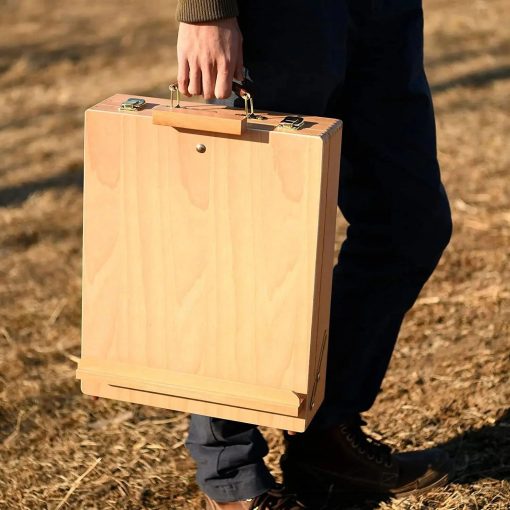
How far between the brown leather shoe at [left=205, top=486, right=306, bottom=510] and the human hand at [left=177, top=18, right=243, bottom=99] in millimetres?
854

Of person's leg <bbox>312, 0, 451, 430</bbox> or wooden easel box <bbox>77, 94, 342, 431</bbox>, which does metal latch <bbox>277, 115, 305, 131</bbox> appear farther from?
person's leg <bbox>312, 0, 451, 430</bbox>

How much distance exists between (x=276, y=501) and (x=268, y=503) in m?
0.02

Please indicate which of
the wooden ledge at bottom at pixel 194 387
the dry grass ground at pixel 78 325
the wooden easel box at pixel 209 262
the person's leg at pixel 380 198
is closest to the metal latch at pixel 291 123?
the wooden easel box at pixel 209 262

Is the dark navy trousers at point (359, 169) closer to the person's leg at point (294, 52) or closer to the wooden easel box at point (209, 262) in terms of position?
the person's leg at point (294, 52)

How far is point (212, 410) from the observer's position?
6.46ft

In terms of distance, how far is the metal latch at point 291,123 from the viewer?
178 cm

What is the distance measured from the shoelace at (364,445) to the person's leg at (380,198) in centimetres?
4

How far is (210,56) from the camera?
6.03ft

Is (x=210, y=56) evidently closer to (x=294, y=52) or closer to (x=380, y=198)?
(x=294, y=52)

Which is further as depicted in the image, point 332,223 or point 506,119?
point 506,119

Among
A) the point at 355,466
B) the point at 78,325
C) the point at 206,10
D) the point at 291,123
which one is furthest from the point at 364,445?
the point at 78,325

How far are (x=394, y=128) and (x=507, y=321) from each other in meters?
1.20

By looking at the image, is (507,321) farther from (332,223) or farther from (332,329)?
(332,223)

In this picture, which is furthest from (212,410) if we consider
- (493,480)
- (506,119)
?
(506,119)
